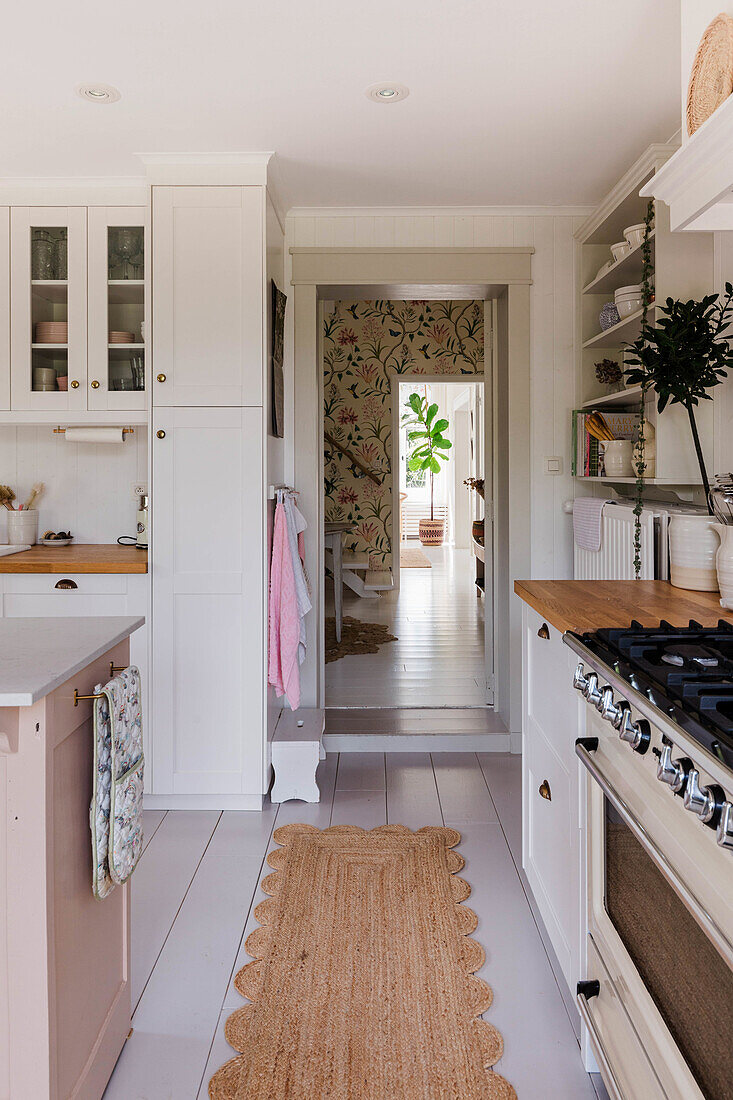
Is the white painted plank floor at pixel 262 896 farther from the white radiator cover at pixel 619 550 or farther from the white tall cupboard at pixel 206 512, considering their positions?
the white radiator cover at pixel 619 550

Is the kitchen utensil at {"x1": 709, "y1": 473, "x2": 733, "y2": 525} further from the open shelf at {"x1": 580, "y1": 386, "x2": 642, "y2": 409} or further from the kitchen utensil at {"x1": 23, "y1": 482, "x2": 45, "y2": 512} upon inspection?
the kitchen utensil at {"x1": 23, "y1": 482, "x2": 45, "y2": 512}

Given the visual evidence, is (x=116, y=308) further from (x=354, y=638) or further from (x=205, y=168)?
(x=354, y=638)

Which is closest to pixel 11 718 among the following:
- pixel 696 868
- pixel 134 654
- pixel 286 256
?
pixel 696 868

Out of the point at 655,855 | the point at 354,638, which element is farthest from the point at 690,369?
the point at 354,638

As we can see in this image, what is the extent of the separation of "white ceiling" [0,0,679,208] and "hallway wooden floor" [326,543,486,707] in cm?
261

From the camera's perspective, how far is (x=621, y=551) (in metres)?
3.17

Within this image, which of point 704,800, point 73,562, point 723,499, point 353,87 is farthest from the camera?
point 73,562

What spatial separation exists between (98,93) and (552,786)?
2.55 meters

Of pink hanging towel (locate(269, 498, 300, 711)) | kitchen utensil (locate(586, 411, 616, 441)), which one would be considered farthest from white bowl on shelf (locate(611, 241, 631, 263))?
pink hanging towel (locate(269, 498, 300, 711))

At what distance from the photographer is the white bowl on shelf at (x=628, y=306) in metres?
3.29

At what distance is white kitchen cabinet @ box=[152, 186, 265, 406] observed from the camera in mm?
3307

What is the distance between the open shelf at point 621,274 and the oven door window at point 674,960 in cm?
233

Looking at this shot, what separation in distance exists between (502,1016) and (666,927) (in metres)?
0.95

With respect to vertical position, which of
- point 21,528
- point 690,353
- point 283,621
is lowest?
point 283,621
